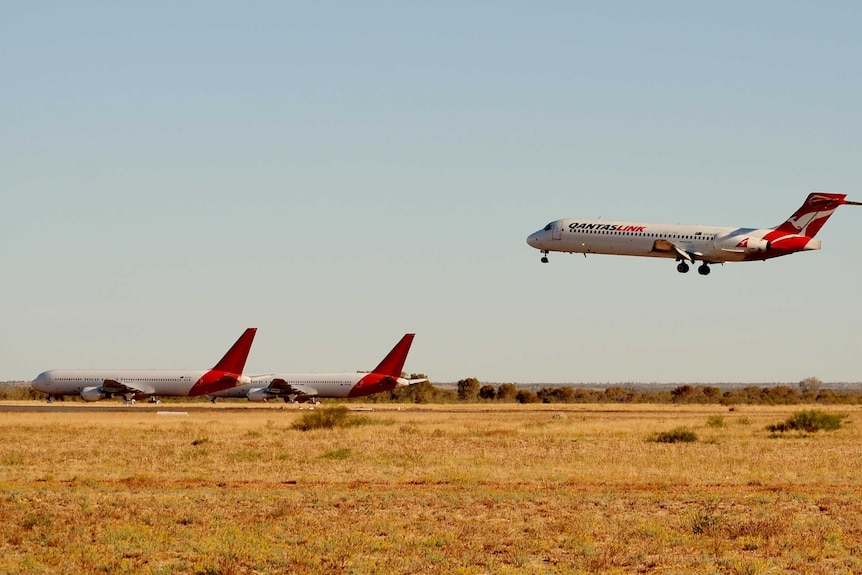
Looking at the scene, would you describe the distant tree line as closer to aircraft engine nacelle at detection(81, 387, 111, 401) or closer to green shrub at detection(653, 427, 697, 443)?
aircraft engine nacelle at detection(81, 387, 111, 401)

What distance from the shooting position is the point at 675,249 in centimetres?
6244

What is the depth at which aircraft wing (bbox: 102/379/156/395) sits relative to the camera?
91938mm

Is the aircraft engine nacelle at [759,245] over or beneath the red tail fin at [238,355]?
over

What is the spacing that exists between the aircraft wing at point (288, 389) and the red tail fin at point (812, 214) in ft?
152

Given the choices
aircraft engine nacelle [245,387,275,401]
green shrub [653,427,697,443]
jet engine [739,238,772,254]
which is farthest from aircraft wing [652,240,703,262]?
aircraft engine nacelle [245,387,275,401]

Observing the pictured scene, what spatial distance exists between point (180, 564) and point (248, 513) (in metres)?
4.84

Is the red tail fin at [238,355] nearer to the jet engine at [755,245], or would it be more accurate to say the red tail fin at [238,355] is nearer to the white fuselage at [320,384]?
the white fuselage at [320,384]

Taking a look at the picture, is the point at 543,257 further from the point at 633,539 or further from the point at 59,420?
the point at 633,539

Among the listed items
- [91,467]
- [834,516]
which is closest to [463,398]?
[91,467]

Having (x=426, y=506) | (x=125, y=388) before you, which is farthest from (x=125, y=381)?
(x=426, y=506)

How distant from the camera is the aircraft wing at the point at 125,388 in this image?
91.9 metres

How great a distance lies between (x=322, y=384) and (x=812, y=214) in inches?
1843

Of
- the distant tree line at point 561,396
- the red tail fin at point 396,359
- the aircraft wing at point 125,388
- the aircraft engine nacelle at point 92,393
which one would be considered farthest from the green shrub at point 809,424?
the distant tree line at point 561,396

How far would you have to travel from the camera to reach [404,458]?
117 ft
